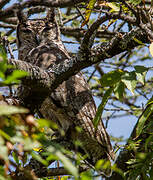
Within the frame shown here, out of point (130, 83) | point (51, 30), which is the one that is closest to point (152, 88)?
point (51, 30)

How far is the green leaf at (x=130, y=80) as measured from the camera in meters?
1.53


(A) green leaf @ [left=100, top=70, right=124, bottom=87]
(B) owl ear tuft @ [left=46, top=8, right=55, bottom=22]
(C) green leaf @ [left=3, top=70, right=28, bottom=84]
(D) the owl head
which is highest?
(C) green leaf @ [left=3, top=70, right=28, bottom=84]

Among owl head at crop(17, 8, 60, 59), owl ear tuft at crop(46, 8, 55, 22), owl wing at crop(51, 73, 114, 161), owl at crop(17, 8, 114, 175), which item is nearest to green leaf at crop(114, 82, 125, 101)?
owl at crop(17, 8, 114, 175)

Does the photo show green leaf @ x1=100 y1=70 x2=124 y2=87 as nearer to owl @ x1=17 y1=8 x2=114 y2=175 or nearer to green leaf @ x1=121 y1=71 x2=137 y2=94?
green leaf @ x1=121 y1=71 x2=137 y2=94

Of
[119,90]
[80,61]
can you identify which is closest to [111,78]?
[119,90]

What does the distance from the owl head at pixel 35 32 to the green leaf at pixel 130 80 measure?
2280 mm

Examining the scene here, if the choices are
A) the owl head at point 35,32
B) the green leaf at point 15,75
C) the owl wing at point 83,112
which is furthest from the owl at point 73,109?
the green leaf at point 15,75

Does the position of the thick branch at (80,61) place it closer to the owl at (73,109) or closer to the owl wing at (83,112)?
the owl at (73,109)

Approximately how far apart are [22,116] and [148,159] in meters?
0.77

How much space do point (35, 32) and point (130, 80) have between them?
2714 mm

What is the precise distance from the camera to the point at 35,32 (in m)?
4.03

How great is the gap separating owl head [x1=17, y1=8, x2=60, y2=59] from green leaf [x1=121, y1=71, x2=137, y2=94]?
2280mm

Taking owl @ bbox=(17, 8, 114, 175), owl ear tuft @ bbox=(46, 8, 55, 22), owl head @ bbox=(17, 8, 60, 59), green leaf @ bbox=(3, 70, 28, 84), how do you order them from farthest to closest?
owl ear tuft @ bbox=(46, 8, 55, 22), owl head @ bbox=(17, 8, 60, 59), owl @ bbox=(17, 8, 114, 175), green leaf @ bbox=(3, 70, 28, 84)

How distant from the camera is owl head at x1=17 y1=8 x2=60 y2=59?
379 cm
